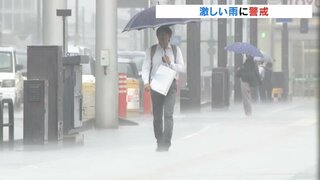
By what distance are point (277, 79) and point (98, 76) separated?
18.7 m

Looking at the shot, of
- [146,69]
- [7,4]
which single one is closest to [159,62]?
[146,69]

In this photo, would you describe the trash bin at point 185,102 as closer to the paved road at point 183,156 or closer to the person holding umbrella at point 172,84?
the paved road at point 183,156

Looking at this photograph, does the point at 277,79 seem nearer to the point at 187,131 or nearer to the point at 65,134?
the point at 187,131

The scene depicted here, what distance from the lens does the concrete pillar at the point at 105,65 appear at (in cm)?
1725

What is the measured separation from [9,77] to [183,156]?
52.9 ft

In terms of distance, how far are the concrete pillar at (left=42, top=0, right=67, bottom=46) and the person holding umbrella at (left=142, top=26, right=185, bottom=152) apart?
13.2 feet

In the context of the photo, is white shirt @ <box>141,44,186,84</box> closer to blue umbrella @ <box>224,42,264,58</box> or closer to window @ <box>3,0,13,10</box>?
blue umbrella @ <box>224,42,264,58</box>

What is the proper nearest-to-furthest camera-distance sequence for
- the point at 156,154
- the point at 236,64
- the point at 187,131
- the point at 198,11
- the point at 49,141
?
the point at 156,154 < the point at 49,141 < the point at 187,131 < the point at 198,11 < the point at 236,64

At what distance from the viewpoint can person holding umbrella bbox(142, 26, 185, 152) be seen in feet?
40.1

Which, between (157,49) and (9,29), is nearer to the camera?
(157,49)

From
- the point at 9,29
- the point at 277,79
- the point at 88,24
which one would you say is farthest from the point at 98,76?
the point at 9,29

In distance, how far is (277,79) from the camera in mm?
35219

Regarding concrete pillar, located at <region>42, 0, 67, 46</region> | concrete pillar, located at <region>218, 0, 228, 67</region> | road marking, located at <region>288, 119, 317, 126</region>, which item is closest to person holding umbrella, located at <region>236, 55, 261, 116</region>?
road marking, located at <region>288, 119, 317, 126</region>

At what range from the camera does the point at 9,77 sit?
27328mm
